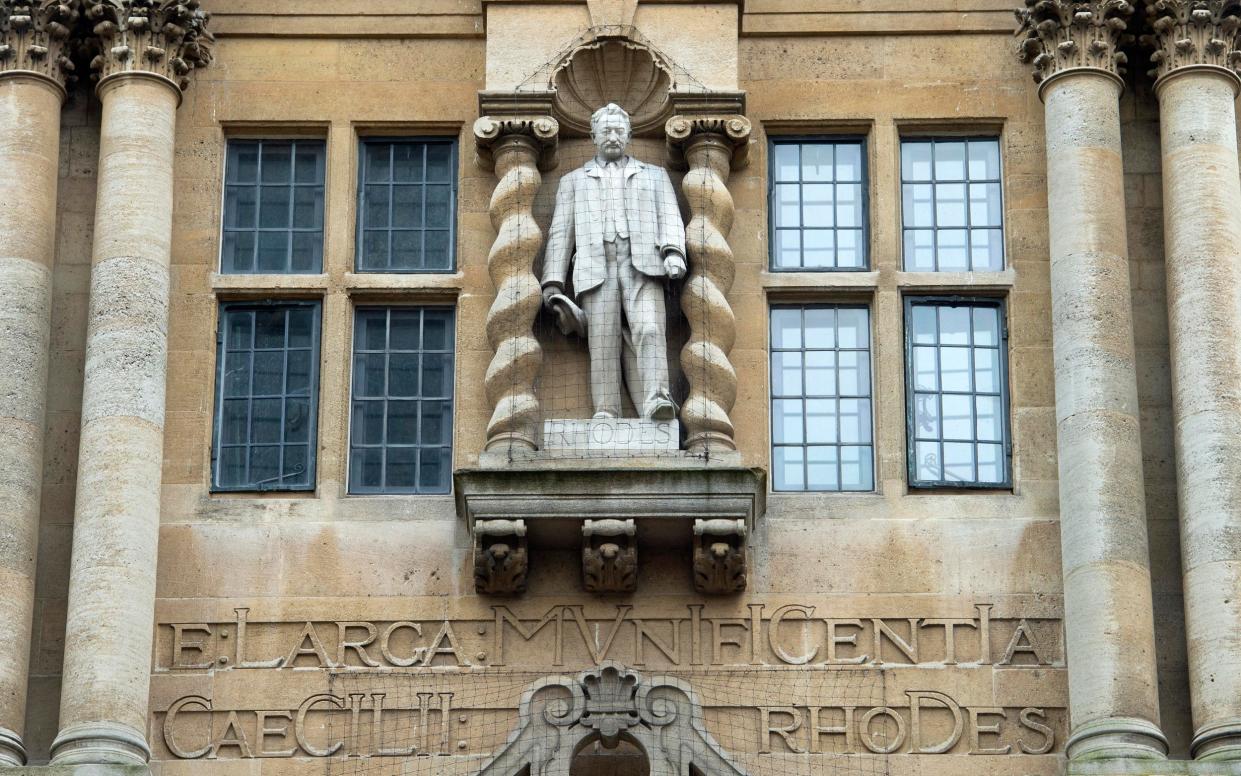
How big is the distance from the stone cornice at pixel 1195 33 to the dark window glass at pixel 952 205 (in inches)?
52.0

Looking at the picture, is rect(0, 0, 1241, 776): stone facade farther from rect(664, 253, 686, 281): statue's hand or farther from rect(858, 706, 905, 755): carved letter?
rect(664, 253, 686, 281): statue's hand

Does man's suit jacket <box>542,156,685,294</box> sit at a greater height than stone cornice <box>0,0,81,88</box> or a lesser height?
lesser

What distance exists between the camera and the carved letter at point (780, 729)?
24.0 m

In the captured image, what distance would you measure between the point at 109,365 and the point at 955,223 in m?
5.74

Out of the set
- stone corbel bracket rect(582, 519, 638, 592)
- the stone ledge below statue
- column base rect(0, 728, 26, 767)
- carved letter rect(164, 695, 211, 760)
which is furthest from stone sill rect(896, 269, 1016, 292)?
column base rect(0, 728, 26, 767)

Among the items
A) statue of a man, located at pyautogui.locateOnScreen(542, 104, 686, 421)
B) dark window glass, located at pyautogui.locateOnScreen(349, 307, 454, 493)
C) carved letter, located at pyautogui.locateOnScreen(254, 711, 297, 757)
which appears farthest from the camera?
dark window glass, located at pyautogui.locateOnScreen(349, 307, 454, 493)

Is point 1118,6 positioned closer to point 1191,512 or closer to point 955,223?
point 955,223

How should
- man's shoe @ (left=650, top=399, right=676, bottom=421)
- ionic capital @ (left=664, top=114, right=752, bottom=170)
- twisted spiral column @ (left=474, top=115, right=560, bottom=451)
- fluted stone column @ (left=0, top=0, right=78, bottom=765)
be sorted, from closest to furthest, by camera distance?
fluted stone column @ (left=0, top=0, right=78, bottom=765) → man's shoe @ (left=650, top=399, right=676, bottom=421) → twisted spiral column @ (left=474, top=115, right=560, bottom=451) → ionic capital @ (left=664, top=114, right=752, bottom=170)

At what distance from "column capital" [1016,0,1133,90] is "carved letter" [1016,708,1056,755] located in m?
4.38

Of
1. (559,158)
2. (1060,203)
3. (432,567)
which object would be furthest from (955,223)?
(432,567)

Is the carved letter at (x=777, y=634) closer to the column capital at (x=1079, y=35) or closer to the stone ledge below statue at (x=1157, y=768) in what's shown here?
the stone ledge below statue at (x=1157, y=768)

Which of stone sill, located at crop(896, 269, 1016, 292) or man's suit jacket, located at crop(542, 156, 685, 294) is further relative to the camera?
stone sill, located at crop(896, 269, 1016, 292)

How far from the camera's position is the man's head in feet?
83.5

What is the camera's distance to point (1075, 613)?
78.7 ft
